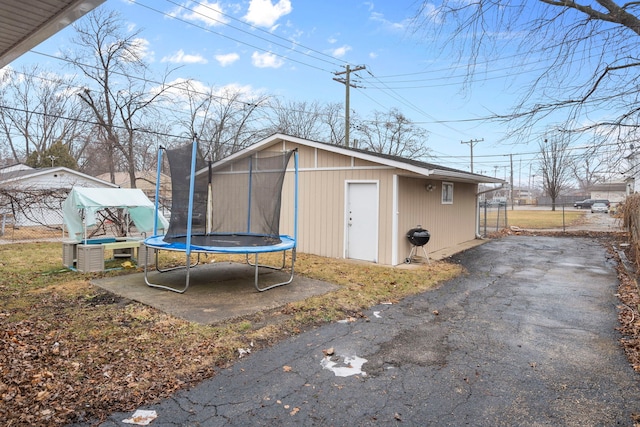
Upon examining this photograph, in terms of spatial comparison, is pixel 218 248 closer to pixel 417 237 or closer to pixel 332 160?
pixel 332 160

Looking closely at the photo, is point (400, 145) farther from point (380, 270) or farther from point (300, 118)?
point (380, 270)

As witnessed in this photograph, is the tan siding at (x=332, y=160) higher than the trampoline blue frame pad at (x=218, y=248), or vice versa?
the tan siding at (x=332, y=160)

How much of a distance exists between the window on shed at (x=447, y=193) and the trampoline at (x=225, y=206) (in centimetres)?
595

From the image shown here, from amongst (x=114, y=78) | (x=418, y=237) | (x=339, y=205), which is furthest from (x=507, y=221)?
(x=114, y=78)

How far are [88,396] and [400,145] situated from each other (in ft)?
101

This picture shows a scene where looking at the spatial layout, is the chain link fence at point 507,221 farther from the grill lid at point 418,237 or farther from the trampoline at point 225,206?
the trampoline at point 225,206

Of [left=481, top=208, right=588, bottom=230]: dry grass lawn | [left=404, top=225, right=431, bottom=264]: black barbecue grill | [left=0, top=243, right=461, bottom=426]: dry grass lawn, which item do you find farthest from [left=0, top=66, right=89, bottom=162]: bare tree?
[left=481, top=208, right=588, bottom=230]: dry grass lawn

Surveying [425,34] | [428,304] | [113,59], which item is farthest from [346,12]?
[113,59]

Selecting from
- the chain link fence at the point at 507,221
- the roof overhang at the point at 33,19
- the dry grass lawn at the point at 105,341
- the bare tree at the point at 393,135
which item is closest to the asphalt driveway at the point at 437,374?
the dry grass lawn at the point at 105,341

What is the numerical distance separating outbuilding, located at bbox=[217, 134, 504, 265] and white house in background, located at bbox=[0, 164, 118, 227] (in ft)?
27.4

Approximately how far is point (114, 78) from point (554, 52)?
19.3 m

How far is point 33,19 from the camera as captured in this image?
10.0 feet

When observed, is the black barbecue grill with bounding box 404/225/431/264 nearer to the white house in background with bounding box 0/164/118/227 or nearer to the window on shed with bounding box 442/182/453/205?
the window on shed with bounding box 442/182/453/205

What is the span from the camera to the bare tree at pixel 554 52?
337 centimetres
